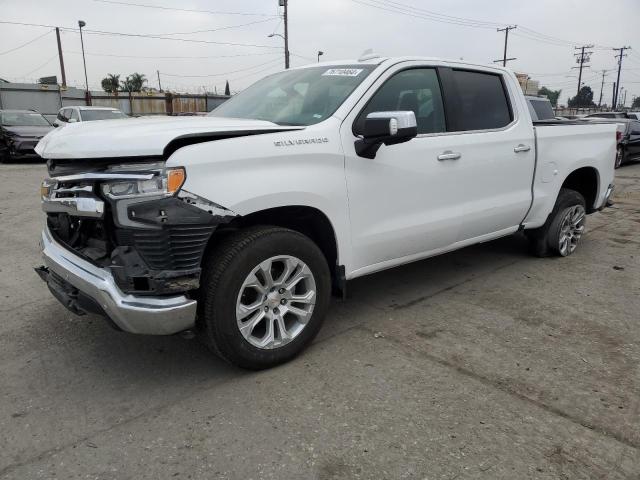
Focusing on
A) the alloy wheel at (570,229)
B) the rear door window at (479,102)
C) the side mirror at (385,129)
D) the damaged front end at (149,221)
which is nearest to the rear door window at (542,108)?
the alloy wheel at (570,229)

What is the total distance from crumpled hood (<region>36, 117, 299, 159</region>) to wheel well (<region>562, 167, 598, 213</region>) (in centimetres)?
389

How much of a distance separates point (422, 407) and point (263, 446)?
874 mm

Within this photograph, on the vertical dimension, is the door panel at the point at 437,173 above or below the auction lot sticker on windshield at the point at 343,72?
below

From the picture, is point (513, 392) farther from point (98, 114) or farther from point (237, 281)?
point (98, 114)

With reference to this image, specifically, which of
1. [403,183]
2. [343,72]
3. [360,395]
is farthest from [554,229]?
[360,395]

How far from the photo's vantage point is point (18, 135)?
14984mm

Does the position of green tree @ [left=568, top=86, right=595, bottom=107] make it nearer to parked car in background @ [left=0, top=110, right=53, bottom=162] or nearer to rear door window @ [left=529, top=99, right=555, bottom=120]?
rear door window @ [left=529, top=99, right=555, bottom=120]

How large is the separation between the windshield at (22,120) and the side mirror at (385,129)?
15.9m

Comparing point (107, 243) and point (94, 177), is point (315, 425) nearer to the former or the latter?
point (107, 243)

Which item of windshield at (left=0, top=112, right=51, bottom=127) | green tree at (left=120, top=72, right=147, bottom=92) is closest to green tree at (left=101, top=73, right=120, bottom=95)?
green tree at (left=120, top=72, right=147, bottom=92)

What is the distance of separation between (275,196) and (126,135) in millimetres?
835

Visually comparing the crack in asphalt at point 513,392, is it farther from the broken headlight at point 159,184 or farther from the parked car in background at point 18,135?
the parked car in background at point 18,135

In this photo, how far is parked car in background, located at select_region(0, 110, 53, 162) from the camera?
15.0m

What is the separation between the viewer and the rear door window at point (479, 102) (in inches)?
167
